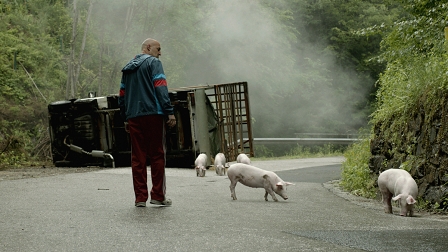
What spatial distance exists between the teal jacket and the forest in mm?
3633

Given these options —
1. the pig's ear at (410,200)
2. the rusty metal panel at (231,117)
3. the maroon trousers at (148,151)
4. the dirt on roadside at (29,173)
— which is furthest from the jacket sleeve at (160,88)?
the rusty metal panel at (231,117)

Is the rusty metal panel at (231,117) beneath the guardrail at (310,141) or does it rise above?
above

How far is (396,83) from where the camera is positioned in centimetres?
1094

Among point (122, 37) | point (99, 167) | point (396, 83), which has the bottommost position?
point (99, 167)

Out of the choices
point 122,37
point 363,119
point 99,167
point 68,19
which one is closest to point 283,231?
point 99,167

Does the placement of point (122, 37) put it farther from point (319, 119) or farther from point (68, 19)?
point (319, 119)

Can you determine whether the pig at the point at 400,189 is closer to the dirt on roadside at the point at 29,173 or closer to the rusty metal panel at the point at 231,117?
the dirt on roadside at the point at 29,173

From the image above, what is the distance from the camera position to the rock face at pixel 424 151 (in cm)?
821

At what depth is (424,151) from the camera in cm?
882

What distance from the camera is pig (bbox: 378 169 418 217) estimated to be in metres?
7.93

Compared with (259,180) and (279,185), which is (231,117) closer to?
(259,180)

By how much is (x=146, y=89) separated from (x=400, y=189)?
2.96 m

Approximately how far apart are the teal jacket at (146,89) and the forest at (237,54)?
363 centimetres

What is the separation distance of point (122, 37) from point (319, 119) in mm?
14889
